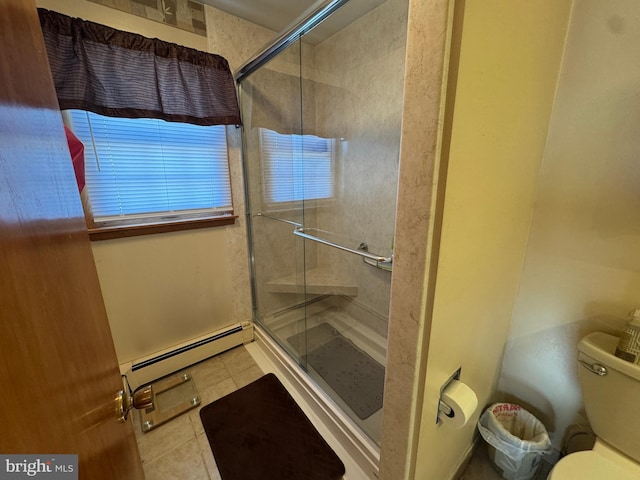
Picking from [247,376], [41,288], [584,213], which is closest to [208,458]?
[247,376]

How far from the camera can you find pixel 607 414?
938 millimetres

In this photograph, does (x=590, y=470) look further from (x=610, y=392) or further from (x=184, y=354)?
(x=184, y=354)

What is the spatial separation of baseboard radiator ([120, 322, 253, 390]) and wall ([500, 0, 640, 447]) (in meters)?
1.92

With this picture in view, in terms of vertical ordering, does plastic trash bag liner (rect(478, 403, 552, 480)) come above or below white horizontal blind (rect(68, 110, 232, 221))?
below

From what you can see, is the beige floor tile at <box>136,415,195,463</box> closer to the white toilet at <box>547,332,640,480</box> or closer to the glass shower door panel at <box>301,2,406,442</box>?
the glass shower door panel at <box>301,2,406,442</box>

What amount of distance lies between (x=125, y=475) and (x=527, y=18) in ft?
5.55

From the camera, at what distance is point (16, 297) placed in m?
0.34

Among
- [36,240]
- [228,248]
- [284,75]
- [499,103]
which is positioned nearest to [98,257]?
[228,248]

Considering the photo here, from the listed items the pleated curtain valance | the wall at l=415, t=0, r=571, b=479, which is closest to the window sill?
the pleated curtain valance

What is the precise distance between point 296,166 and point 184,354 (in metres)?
1.70

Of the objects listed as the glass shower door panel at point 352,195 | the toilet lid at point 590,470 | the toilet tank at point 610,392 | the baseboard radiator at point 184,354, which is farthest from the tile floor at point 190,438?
the toilet tank at point 610,392

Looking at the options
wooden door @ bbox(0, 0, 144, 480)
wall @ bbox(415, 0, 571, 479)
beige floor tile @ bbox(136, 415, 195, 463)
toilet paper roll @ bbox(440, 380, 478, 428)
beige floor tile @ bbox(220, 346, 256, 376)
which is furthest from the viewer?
beige floor tile @ bbox(220, 346, 256, 376)

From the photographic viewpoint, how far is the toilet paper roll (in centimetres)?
83

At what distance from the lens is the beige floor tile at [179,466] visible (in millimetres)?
1209
